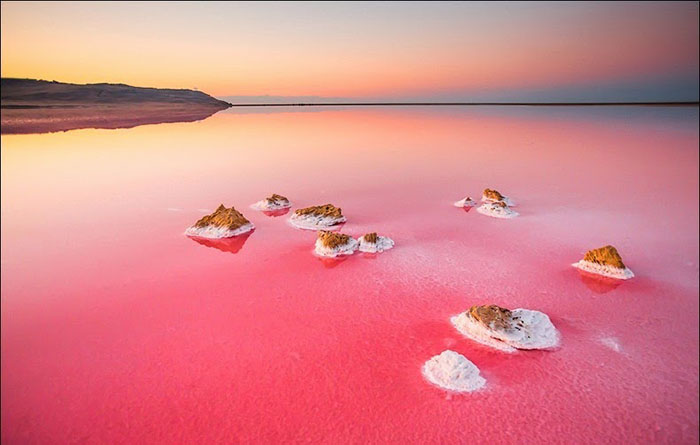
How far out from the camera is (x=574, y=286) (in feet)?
27.1

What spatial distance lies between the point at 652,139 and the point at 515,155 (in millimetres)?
14887

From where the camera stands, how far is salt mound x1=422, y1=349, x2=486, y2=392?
17.7 ft

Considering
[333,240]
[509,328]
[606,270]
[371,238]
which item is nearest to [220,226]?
[333,240]

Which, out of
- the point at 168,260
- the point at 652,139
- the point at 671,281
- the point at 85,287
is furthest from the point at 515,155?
the point at 85,287

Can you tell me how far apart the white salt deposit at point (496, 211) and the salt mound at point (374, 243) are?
15.7 feet

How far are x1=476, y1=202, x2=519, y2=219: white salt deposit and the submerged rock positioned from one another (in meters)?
4.18

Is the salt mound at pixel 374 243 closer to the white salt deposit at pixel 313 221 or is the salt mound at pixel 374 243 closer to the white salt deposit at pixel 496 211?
the white salt deposit at pixel 313 221

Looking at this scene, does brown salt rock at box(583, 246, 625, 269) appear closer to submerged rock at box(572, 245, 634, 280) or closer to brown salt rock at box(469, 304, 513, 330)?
submerged rock at box(572, 245, 634, 280)

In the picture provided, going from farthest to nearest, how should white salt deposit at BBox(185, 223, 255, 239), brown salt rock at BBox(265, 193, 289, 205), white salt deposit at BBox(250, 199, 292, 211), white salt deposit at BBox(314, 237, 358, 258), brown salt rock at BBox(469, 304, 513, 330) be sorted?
brown salt rock at BBox(265, 193, 289, 205), white salt deposit at BBox(250, 199, 292, 211), white salt deposit at BBox(185, 223, 255, 239), white salt deposit at BBox(314, 237, 358, 258), brown salt rock at BBox(469, 304, 513, 330)

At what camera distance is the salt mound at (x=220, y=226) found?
11.3m

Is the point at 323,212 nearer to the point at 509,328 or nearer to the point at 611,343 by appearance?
the point at 509,328

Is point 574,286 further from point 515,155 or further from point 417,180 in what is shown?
point 515,155

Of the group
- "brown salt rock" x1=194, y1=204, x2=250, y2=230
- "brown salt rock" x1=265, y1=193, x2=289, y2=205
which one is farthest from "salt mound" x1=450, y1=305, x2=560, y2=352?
"brown salt rock" x1=265, y1=193, x2=289, y2=205

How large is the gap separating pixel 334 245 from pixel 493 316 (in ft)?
15.6
